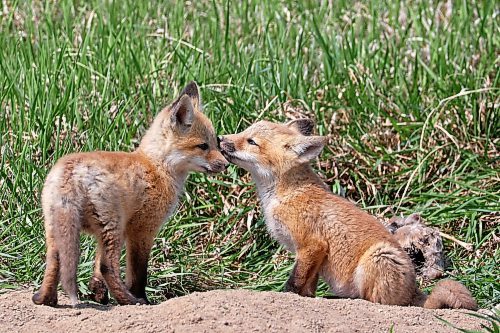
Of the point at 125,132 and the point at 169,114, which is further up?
the point at 169,114

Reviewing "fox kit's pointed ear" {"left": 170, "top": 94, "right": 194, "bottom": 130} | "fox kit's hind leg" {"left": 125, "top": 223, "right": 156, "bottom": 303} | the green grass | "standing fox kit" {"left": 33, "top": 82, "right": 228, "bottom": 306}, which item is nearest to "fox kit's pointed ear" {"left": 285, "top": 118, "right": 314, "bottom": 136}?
"standing fox kit" {"left": 33, "top": 82, "right": 228, "bottom": 306}

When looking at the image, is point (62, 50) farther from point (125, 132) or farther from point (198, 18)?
point (198, 18)

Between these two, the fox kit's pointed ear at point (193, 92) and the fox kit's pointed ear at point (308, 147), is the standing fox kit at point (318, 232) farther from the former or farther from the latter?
the fox kit's pointed ear at point (193, 92)

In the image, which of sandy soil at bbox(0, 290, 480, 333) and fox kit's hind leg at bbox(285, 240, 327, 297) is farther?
fox kit's hind leg at bbox(285, 240, 327, 297)

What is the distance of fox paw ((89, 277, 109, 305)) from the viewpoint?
6.21 metres

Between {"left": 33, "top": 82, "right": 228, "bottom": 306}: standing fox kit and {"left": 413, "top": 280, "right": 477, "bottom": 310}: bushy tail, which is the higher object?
{"left": 33, "top": 82, "right": 228, "bottom": 306}: standing fox kit

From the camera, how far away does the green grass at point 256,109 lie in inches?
290

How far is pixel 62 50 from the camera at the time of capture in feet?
28.8

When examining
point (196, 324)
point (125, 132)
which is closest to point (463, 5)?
point (125, 132)

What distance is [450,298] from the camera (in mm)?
6012

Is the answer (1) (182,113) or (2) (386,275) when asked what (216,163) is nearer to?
(1) (182,113)

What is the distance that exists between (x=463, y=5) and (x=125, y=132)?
4420 millimetres

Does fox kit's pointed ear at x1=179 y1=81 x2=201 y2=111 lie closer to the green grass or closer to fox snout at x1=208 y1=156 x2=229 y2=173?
fox snout at x1=208 y1=156 x2=229 y2=173

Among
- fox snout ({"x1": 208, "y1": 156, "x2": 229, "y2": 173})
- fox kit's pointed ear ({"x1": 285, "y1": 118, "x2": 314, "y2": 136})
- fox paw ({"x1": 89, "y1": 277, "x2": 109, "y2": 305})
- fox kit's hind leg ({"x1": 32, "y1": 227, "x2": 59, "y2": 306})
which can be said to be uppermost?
fox kit's pointed ear ({"x1": 285, "y1": 118, "x2": 314, "y2": 136})
